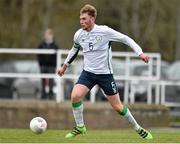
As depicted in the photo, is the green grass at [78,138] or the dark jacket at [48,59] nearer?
the green grass at [78,138]

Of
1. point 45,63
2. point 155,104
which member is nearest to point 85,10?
point 45,63

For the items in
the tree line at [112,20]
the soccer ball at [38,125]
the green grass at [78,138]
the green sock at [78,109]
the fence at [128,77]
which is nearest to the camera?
the green grass at [78,138]

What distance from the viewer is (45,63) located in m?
26.4

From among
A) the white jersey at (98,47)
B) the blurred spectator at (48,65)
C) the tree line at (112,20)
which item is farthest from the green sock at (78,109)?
the tree line at (112,20)

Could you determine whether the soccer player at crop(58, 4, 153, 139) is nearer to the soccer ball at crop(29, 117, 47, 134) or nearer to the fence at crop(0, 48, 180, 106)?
the soccer ball at crop(29, 117, 47, 134)

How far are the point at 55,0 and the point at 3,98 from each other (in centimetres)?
2652

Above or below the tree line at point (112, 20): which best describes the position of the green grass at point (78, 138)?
above

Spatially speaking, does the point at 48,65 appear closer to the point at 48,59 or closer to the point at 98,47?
the point at 48,59

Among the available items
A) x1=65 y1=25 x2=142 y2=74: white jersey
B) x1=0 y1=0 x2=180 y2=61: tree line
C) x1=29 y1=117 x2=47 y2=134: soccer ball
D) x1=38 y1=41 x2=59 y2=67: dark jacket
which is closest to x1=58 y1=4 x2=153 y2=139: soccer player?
x1=65 y1=25 x2=142 y2=74: white jersey

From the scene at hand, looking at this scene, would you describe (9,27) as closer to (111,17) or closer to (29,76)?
(111,17)

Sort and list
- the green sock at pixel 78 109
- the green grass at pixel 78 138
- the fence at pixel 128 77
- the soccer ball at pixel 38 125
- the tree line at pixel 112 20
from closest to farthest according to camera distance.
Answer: the green grass at pixel 78 138 < the soccer ball at pixel 38 125 < the green sock at pixel 78 109 < the fence at pixel 128 77 < the tree line at pixel 112 20

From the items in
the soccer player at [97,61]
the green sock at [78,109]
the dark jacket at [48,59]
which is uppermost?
the soccer player at [97,61]

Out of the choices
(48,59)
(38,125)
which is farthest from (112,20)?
(38,125)

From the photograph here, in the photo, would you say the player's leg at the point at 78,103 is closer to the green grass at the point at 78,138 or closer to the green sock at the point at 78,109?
the green sock at the point at 78,109
